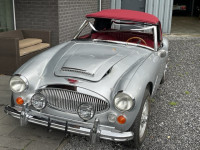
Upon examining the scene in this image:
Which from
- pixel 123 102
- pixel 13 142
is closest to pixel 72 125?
pixel 123 102

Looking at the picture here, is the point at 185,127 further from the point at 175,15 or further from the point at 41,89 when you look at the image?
the point at 175,15

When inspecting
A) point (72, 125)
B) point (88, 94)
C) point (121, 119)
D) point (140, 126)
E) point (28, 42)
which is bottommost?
point (140, 126)

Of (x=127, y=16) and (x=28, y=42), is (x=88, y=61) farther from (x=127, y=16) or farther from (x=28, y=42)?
(x=28, y=42)

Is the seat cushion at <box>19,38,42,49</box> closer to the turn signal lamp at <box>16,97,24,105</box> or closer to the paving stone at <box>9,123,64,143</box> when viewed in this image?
the paving stone at <box>9,123,64,143</box>

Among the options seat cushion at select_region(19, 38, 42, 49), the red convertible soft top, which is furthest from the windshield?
seat cushion at select_region(19, 38, 42, 49)

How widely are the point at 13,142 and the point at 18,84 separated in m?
0.74

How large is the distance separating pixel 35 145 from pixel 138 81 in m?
1.52

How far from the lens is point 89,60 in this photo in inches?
142

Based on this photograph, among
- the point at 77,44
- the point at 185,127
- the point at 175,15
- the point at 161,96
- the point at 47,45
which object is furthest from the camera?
the point at 175,15

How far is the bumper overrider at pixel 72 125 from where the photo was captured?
2.89 m

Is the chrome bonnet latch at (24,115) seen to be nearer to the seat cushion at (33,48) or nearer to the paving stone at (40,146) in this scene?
the paving stone at (40,146)

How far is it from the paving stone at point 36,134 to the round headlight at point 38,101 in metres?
0.53

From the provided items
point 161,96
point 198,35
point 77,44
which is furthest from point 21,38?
point 198,35

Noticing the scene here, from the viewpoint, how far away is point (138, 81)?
313 cm
